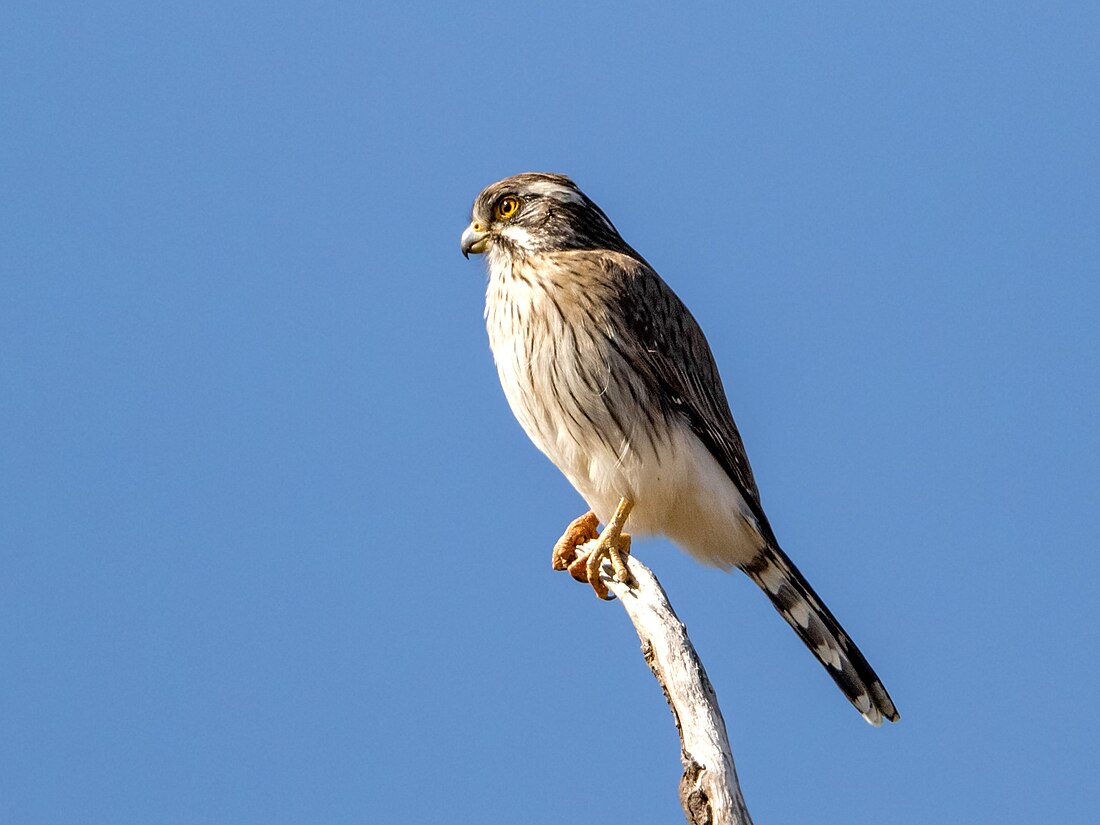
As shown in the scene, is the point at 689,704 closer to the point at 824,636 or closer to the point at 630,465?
the point at 630,465

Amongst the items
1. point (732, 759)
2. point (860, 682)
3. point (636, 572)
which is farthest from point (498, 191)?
point (732, 759)

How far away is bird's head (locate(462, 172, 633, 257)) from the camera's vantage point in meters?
5.98

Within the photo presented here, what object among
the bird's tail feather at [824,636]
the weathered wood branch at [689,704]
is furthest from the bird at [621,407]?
the weathered wood branch at [689,704]

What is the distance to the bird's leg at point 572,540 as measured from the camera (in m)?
5.83

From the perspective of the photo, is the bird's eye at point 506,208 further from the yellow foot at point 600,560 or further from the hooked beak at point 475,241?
the yellow foot at point 600,560

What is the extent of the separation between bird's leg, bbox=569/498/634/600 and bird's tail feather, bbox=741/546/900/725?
2.20ft

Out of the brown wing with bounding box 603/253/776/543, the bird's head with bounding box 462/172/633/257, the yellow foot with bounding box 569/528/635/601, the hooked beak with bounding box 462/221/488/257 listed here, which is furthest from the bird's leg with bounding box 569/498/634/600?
the hooked beak with bounding box 462/221/488/257

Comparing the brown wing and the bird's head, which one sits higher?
the bird's head

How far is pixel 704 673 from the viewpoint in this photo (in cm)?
446

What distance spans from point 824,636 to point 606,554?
0.98 meters

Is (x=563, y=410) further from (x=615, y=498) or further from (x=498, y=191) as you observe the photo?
(x=498, y=191)

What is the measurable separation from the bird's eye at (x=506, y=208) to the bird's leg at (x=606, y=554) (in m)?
1.35

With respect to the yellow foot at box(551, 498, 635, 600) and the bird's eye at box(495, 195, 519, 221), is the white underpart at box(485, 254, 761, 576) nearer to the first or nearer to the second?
the yellow foot at box(551, 498, 635, 600)

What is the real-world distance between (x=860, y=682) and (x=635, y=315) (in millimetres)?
1696
